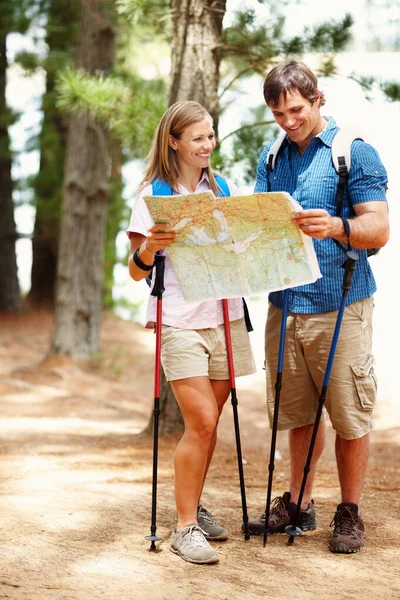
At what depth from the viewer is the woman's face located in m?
3.27

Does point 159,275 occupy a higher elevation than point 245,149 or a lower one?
lower

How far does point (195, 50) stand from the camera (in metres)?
5.48

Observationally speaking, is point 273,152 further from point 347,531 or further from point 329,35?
point 329,35

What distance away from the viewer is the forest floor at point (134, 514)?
285 centimetres

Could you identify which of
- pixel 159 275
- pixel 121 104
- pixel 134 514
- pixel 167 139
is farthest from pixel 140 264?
pixel 121 104

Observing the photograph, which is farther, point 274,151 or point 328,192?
point 274,151

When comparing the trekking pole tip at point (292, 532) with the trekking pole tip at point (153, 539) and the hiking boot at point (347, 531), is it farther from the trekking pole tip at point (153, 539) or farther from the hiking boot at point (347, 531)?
the trekking pole tip at point (153, 539)

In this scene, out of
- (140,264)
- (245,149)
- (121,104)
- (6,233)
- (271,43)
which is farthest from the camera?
(6,233)

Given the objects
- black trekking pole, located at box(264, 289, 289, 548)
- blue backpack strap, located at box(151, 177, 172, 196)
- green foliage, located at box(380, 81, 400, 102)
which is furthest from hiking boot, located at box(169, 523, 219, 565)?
green foliage, located at box(380, 81, 400, 102)

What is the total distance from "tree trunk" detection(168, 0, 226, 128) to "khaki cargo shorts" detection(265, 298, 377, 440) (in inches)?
101

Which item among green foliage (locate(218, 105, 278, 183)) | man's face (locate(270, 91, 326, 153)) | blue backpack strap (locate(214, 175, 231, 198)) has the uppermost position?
green foliage (locate(218, 105, 278, 183))

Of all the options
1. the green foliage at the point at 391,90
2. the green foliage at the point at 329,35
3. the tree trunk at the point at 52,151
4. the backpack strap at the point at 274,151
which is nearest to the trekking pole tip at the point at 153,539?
the backpack strap at the point at 274,151

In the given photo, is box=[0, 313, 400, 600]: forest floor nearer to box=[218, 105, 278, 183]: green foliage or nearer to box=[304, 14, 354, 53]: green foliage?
box=[218, 105, 278, 183]: green foliage

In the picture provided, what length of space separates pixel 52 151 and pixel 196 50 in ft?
21.5
